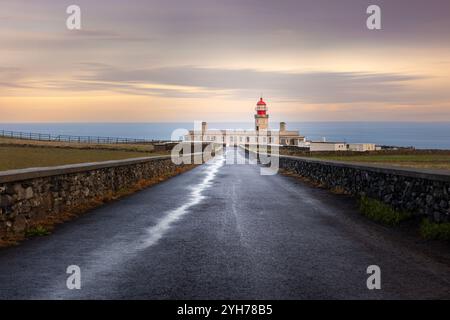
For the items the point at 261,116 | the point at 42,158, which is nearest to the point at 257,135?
the point at 261,116

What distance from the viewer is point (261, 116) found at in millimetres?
138250

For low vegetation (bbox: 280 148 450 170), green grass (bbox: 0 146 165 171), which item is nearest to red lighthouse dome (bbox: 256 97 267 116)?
low vegetation (bbox: 280 148 450 170)

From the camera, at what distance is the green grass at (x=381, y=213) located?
11349 millimetres

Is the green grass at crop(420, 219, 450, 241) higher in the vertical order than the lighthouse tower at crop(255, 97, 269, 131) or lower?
lower

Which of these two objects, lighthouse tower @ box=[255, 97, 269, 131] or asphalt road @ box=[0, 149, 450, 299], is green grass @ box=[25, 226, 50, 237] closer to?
asphalt road @ box=[0, 149, 450, 299]

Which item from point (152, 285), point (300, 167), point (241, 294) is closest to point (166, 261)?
point (152, 285)

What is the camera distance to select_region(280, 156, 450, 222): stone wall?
1007cm

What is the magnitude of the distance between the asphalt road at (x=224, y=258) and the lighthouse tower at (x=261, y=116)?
411 feet

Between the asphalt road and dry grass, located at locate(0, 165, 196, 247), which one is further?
dry grass, located at locate(0, 165, 196, 247)

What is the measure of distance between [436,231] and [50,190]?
8082 millimetres

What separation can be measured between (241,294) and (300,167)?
25.5m

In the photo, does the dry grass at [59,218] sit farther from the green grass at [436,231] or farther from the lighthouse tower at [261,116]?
the lighthouse tower at [261,116]

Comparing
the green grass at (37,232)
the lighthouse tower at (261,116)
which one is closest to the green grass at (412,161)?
the green grass at (37,232)

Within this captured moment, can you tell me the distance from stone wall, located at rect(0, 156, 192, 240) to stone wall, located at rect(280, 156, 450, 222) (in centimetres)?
790
